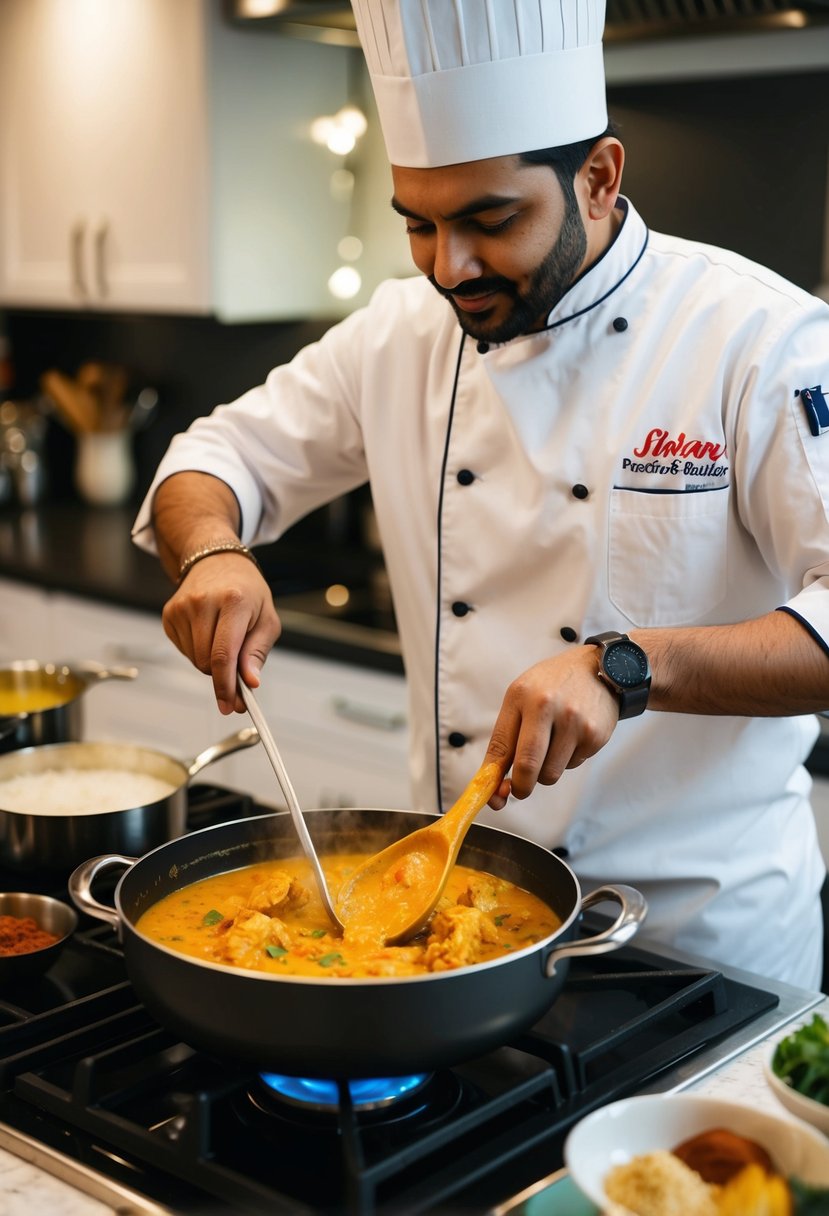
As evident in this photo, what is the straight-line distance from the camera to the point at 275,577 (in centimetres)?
333

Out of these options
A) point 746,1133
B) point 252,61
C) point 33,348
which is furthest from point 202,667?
point 33,348

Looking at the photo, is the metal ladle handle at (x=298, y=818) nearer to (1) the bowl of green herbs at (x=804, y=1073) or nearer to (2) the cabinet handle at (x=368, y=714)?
(1) the bowl of green herbs at (x=804, y=1073)

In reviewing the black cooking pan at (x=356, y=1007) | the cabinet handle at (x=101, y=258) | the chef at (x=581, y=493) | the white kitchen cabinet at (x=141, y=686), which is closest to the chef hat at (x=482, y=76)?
the chef at (x=581, y=493)

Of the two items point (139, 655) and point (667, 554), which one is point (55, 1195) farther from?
point (139, 655)

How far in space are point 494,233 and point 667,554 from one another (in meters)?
0.40

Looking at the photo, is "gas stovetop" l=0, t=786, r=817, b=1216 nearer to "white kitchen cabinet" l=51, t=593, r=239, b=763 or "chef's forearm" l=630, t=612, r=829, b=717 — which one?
"chef's forearm" l=630, t=612, r=829, b=717

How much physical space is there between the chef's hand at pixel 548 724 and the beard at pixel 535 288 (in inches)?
A: 18.8

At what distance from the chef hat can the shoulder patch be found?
366mm

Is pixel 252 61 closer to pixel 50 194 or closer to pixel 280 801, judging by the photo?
pixel 50 194

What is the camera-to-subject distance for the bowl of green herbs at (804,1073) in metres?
0.82

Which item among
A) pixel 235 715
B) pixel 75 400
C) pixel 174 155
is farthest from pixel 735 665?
pixel 75 400

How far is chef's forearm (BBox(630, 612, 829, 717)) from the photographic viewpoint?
1.24 metres

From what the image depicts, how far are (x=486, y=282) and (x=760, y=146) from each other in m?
1.06

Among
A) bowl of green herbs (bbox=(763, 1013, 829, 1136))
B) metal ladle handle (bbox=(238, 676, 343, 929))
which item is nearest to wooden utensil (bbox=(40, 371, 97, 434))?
metal ladle handle (bbox=(238, 676, 343, 929))
